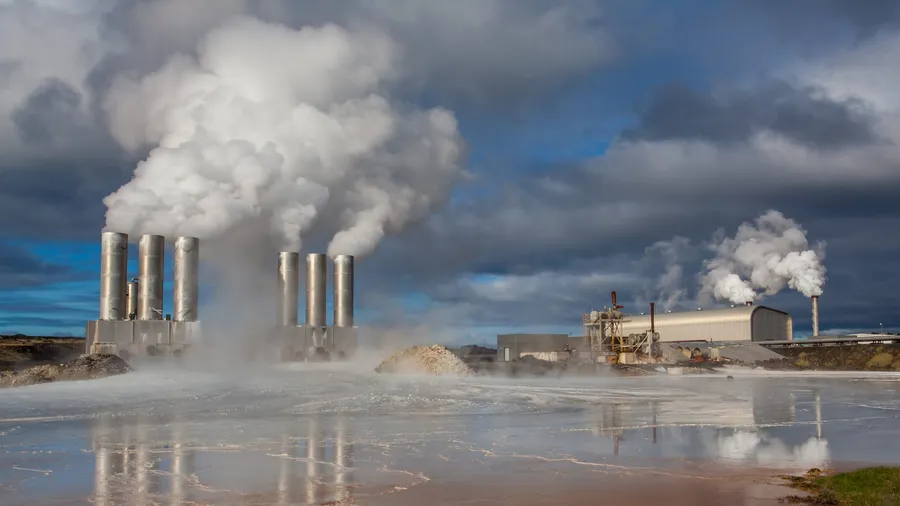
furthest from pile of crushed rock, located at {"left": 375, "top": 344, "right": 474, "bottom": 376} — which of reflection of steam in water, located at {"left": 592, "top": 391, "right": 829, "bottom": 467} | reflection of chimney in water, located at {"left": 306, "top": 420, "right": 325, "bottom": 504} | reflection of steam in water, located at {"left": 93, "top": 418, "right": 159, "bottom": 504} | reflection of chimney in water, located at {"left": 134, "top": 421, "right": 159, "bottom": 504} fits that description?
reflection of chimney in water, located at {"left": 134, "top": 421, "right": 159, "bottom": 504}

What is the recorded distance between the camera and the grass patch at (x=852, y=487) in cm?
1249

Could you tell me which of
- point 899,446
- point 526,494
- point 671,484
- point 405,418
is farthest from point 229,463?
point 899,446

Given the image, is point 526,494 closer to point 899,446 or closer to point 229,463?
point 229,463

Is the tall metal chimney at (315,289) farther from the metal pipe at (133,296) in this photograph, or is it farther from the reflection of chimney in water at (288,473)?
the reflection of chimney in water at (288,473)

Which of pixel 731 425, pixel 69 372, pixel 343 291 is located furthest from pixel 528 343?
pixel 731 425

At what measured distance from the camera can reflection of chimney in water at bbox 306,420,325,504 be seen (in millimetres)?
13711

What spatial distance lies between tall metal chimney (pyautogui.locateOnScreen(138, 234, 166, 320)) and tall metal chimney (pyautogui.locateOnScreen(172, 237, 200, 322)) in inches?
50.1

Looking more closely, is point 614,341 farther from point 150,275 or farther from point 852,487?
point 852,487

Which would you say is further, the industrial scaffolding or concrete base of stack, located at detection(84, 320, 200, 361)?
the industrial scaffolding

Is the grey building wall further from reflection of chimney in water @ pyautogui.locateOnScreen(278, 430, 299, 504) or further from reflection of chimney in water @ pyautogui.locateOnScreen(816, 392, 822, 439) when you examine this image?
reflection of chimney in water @ pyautogui.locateOnScreen(278, 430, 299, 504)

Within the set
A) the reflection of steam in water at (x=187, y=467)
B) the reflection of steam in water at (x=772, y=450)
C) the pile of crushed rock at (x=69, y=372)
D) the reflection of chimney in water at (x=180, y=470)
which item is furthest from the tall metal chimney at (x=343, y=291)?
the reflection of steam in water at (x=772, y=450)

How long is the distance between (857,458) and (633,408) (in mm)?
13904

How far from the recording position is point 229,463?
17.0 metres

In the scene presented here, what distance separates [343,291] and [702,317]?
53757 millimetres
